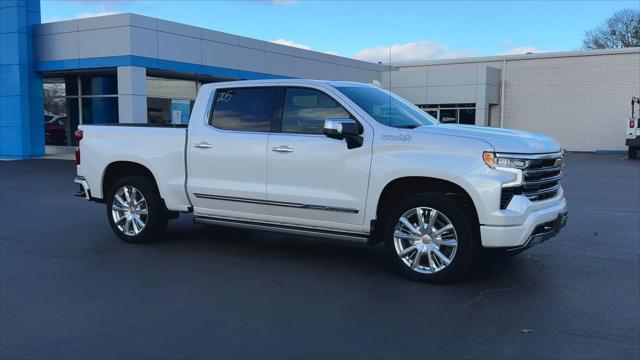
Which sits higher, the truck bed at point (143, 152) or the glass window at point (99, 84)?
the glass window at point (99, 84)

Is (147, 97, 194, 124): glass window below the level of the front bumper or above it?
above

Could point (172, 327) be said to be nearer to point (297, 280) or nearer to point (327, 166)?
point (297, 280)

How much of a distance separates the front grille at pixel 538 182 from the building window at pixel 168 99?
20.1 meters

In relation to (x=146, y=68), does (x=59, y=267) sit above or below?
below

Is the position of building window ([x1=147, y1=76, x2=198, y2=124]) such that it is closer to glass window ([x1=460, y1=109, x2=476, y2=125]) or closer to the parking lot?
glass window ([x1=460, y1=109, x2=476, y2=125])

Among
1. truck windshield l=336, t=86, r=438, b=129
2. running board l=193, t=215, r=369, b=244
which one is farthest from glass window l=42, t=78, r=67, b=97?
truck windshield l=336, t=86, r=438, b=129

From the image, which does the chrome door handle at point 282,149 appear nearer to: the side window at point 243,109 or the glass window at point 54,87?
the side window at point 243,109

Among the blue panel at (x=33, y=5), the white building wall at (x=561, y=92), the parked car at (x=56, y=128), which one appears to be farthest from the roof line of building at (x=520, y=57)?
the blue panel at (x=33, y=5)

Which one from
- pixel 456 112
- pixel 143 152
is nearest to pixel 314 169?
pixel 143 152

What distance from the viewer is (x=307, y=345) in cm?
421

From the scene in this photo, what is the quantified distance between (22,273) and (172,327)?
2.55m

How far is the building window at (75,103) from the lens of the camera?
2652cm

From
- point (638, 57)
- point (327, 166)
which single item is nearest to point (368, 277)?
point (327, 166)

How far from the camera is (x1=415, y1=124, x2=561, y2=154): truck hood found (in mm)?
5438
